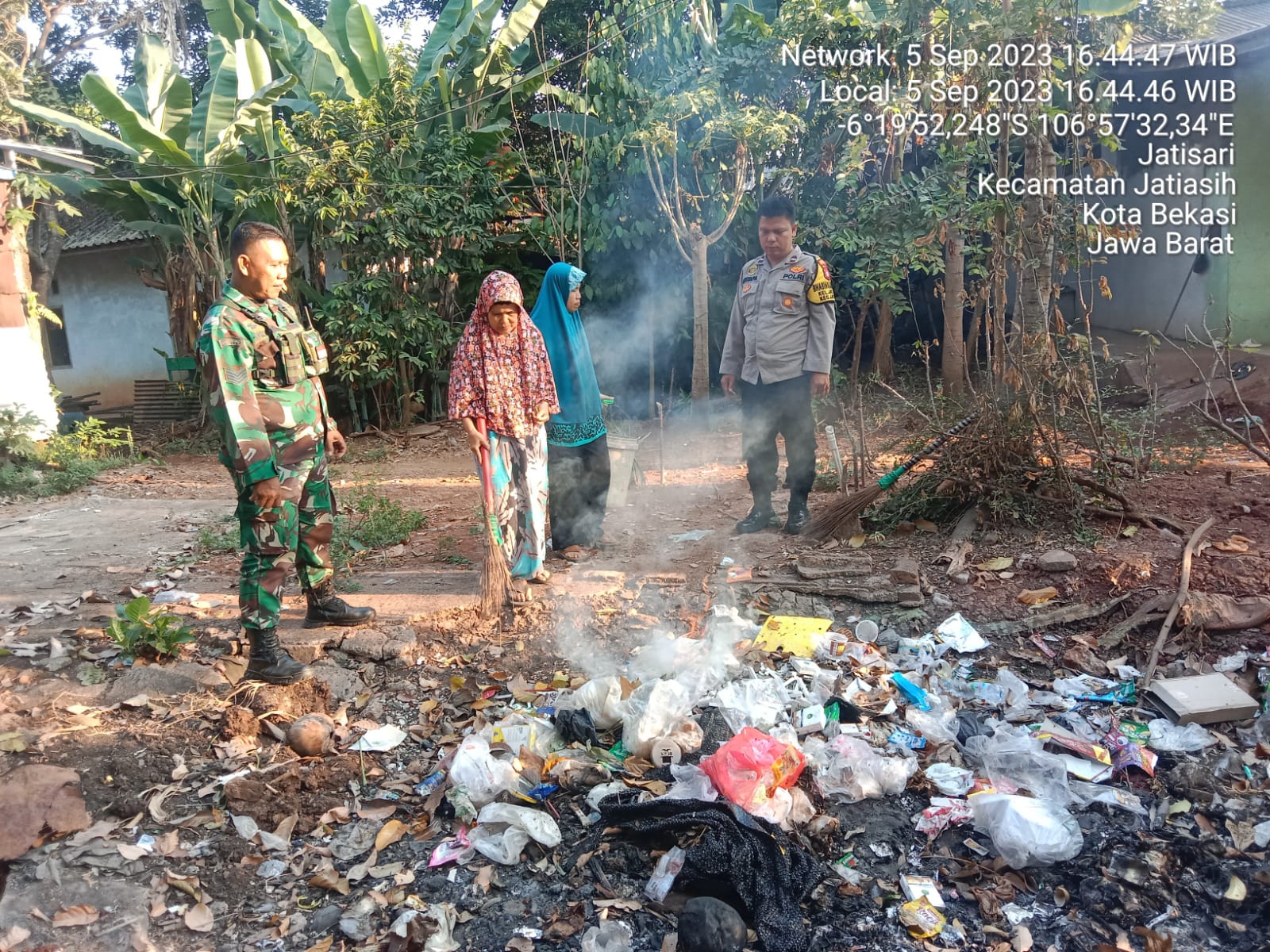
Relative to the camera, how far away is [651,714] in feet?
10.2

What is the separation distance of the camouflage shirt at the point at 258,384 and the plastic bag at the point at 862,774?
2.39 m

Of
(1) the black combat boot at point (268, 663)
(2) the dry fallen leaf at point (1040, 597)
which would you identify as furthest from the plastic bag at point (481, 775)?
(2) the dry fallen leaf at point (1040, 597)

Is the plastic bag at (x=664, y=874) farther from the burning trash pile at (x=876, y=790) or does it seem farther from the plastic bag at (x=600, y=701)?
the plastic bag at (x=600, y=701)

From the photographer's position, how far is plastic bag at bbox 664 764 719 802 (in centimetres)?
273

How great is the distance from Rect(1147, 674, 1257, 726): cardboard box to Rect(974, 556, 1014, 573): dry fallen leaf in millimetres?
1098

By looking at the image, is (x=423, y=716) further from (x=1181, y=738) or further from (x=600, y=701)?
(x=1181, y=738)

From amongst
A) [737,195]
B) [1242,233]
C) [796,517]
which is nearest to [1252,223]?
[1242,233]

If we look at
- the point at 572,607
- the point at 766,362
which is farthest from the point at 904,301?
the point at 572,607

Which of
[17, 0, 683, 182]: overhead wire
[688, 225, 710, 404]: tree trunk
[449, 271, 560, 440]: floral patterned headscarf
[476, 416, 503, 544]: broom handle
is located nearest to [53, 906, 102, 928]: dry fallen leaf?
[476, 416, 503, 544]: broom handle

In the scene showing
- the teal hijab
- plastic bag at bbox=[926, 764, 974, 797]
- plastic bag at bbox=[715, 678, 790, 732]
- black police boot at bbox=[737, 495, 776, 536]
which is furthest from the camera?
black police boot at bbox=[737, 495, 776, 536]

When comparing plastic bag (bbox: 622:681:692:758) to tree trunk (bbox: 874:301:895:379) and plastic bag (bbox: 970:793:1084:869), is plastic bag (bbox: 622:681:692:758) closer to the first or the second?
plastic bag (bbox: 970:793:1084:869)

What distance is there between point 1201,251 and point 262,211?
32.9 feet

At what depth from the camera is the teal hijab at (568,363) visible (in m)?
4.62

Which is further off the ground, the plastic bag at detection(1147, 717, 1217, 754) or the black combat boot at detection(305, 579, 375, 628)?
the black combat boot at detection(305, 579, 375, 628)
